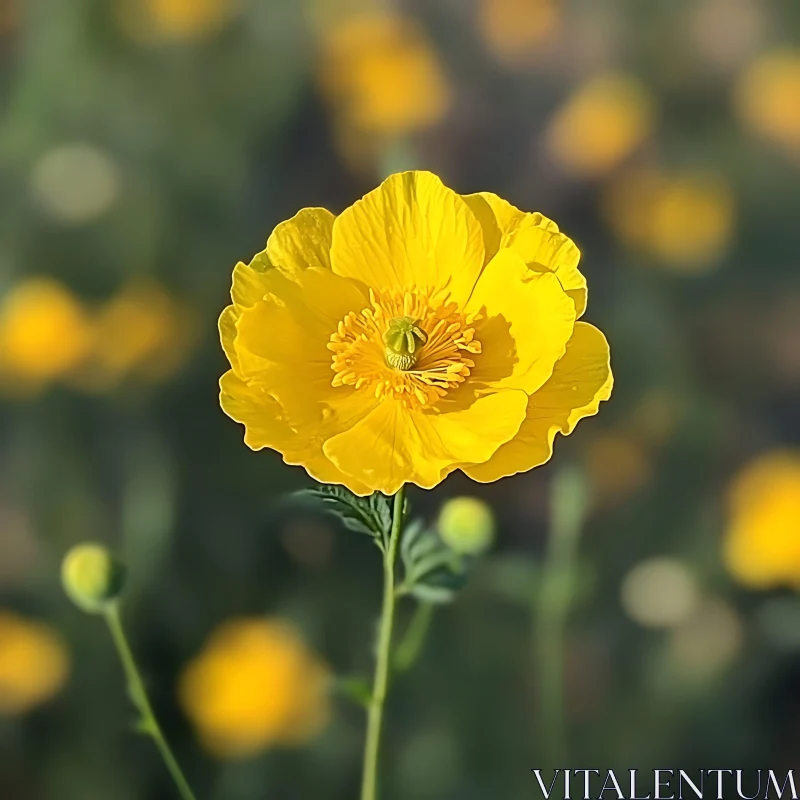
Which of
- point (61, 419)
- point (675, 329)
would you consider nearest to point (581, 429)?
point (675, 329)

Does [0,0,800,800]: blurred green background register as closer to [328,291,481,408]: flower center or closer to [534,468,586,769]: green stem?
[534,468,586,769]: green stem

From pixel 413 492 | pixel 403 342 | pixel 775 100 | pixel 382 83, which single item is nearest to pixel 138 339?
pixel 413 492

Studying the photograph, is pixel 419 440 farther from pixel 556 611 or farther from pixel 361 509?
pixel 556 611

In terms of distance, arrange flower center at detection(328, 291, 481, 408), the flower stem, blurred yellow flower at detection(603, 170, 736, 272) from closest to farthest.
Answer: the flower stem < flower center at detection(328, 291, 481, 408) < blurred yellow flower at detection(603, 170, 736, 272)

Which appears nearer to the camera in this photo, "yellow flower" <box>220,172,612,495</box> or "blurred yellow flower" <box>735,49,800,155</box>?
"yellow flower" <box>220,172,612,495</box>

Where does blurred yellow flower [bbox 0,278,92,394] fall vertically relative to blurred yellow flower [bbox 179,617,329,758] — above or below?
above

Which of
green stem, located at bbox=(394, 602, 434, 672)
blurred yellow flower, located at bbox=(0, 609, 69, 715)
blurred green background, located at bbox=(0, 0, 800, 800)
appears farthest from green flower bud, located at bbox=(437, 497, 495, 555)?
blurred yellow flower, located at bbox=(0, 609, 69, 715)

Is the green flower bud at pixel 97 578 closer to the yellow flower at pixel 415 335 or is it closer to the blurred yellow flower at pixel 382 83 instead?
the yellow flower at pixel 415 335
